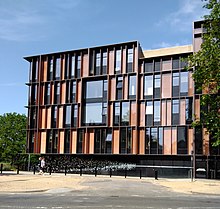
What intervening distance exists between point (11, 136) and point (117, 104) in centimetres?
2908

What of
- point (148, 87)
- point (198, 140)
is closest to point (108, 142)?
point (148, 87)

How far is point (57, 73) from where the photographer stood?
50.9 metres

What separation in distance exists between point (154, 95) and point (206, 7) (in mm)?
15084

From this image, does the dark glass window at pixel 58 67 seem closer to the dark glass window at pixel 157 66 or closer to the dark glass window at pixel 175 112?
the dark glass window at pixel 157 66

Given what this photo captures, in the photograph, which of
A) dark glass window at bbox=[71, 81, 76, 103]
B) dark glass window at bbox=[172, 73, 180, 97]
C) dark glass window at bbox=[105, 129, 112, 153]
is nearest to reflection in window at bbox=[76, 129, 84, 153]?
dark glass window at bbox=[105, 129, 112, 153]

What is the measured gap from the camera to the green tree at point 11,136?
65062 mm

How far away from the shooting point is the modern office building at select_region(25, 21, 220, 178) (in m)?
42.7

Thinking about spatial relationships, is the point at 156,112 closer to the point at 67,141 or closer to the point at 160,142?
the point at 160,142

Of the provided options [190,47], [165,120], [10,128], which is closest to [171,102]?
[165,120]

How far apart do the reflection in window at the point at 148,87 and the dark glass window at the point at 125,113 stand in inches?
99.4

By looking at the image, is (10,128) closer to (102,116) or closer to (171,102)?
(102,116)

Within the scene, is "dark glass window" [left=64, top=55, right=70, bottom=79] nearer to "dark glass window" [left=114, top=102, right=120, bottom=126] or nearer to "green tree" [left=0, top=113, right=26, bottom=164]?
"dark glass window" [left=114, top=102, right=120, bottom=126]

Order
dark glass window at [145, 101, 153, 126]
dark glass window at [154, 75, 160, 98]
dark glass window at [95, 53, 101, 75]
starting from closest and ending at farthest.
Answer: dark glass window at [145, 101, 153, 126], dark glass window at [154, 75, 160, 98], dark glass window at [95, 53, 101, 75]

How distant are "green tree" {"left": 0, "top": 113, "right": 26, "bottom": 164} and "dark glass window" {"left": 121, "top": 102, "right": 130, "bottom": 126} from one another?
82.7 feet
